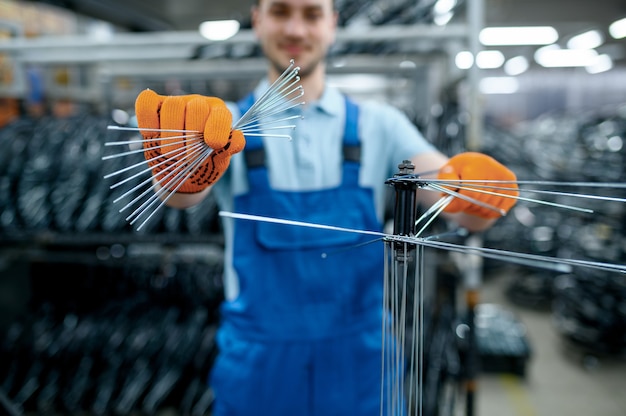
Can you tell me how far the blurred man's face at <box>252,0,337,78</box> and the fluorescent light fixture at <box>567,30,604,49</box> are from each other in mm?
6411

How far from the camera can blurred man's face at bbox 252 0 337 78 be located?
0.97 m

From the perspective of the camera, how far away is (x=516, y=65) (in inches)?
421

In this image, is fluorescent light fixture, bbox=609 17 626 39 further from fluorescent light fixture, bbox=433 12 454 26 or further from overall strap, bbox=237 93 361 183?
overall strap, bbox=237 93 361 183

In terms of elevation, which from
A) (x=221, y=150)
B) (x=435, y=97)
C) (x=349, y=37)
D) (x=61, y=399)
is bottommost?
(x=61, y=399)

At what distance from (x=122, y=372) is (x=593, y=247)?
292 centimetres

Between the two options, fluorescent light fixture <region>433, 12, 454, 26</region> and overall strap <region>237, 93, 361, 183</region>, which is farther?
fluorescent light fixture <region>433, 12, 454, 26</region>

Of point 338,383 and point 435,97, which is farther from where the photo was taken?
point 435,97

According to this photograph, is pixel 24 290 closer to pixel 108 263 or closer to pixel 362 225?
pixel 108 263

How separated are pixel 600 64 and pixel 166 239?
11650mm

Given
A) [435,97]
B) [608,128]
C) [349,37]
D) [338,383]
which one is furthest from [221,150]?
[608,128]

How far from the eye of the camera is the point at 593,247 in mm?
2809

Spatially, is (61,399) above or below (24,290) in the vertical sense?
below

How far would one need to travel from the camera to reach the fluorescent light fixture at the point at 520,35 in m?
5.80

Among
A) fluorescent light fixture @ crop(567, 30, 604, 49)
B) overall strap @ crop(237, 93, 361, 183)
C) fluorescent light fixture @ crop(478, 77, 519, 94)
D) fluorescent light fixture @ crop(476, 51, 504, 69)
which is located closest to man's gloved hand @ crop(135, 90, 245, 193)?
overall strap @ crop(237, 93, 361, 183)
